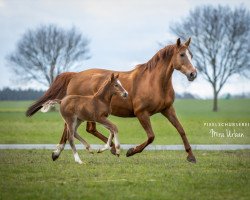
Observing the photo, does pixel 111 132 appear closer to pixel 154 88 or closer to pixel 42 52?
pixel 154 88

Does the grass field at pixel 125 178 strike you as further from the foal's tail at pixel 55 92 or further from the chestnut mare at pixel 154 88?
the foal's tail at pixel 55 92

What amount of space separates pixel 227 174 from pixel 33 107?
19.8 ft

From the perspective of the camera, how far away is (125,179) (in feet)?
34.9

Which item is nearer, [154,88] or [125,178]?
[125,178]

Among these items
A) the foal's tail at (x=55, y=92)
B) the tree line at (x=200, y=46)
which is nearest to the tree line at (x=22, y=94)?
the tree line at (x=200, y=46)

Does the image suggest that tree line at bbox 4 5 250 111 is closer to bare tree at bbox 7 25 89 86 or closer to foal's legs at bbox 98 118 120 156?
bare tree at bbox 7 25 89 86

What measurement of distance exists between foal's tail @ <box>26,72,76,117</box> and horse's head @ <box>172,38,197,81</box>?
10.7 ft

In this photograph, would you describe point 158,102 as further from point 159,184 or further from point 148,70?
point 159,184

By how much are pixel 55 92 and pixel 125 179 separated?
5.64 meters

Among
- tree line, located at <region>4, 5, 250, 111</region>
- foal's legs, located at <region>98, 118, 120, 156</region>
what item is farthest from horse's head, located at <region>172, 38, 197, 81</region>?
tree line, located at <region>4, 5, 250, 111</region>

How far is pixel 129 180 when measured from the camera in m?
10.5

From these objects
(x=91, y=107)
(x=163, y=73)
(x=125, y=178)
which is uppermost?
(x=163, y=73)

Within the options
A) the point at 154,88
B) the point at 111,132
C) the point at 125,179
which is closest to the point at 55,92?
the point at 154,88

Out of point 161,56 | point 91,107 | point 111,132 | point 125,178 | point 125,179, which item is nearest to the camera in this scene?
point 125,179
